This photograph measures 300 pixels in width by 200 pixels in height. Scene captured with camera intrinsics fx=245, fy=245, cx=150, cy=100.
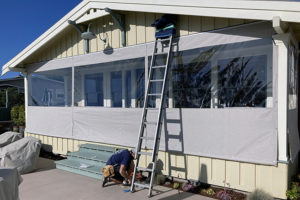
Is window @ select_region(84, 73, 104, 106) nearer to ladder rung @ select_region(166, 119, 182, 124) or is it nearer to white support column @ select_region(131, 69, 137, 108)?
white support column @ select_region(131, 69, 137, 108)

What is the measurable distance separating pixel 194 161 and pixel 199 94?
1.19 m

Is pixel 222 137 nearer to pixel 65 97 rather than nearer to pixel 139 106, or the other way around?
pixel 139 106

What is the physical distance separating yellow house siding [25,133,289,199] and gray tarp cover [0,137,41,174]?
8.33 ft

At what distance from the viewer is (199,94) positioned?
4.34 metres

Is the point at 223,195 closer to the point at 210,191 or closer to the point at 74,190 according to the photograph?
the point at 210,191

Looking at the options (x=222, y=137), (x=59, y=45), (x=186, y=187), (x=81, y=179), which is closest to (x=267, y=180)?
(x=222, y=137)

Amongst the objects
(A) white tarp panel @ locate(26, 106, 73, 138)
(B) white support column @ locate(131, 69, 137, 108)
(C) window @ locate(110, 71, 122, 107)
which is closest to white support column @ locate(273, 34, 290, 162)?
(B) white support column @ locate(131, 69, 137, 108)

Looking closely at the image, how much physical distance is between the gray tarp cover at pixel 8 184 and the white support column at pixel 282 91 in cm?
338

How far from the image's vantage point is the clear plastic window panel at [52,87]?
664 centimetres

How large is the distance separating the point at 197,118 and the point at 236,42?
1394 mm

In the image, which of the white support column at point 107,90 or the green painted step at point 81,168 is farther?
the white support column at point 107,90

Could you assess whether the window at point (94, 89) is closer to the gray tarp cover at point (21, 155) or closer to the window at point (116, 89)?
the window at point (116, 89)

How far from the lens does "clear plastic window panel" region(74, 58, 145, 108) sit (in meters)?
5.15

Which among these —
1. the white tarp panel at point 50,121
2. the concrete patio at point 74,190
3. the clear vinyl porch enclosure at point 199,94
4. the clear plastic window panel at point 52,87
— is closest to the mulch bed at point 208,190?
the concrete patio at point 74,190
